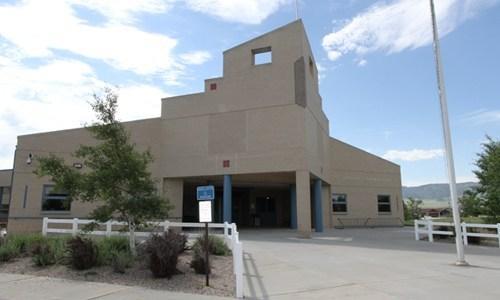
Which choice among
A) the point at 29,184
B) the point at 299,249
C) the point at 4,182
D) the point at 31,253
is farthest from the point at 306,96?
the point at 4,182

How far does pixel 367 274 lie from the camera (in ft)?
32.4

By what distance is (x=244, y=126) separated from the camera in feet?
76.9

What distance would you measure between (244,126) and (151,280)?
14970 mm

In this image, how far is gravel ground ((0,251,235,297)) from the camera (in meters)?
8.60

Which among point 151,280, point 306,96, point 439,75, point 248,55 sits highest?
point 248,55

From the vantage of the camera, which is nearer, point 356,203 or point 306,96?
point 306,96

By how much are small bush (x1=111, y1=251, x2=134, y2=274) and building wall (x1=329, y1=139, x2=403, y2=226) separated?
2227 centimetres

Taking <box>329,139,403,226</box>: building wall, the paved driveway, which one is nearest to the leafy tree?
the paved driveway

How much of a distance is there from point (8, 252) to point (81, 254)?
3.25 m

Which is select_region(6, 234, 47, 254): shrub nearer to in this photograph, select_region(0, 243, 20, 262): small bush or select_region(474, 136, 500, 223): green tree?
select_region(0, 243, 20, 262): small bush

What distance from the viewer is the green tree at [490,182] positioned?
65.5ft

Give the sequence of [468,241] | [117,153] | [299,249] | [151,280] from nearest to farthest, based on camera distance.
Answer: [151,280] < [117,153] < [299,249] < [468,241]

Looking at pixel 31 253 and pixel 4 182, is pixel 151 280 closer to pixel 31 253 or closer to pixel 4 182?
pixel 31 253

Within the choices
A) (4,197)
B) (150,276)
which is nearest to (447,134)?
(150,276)
